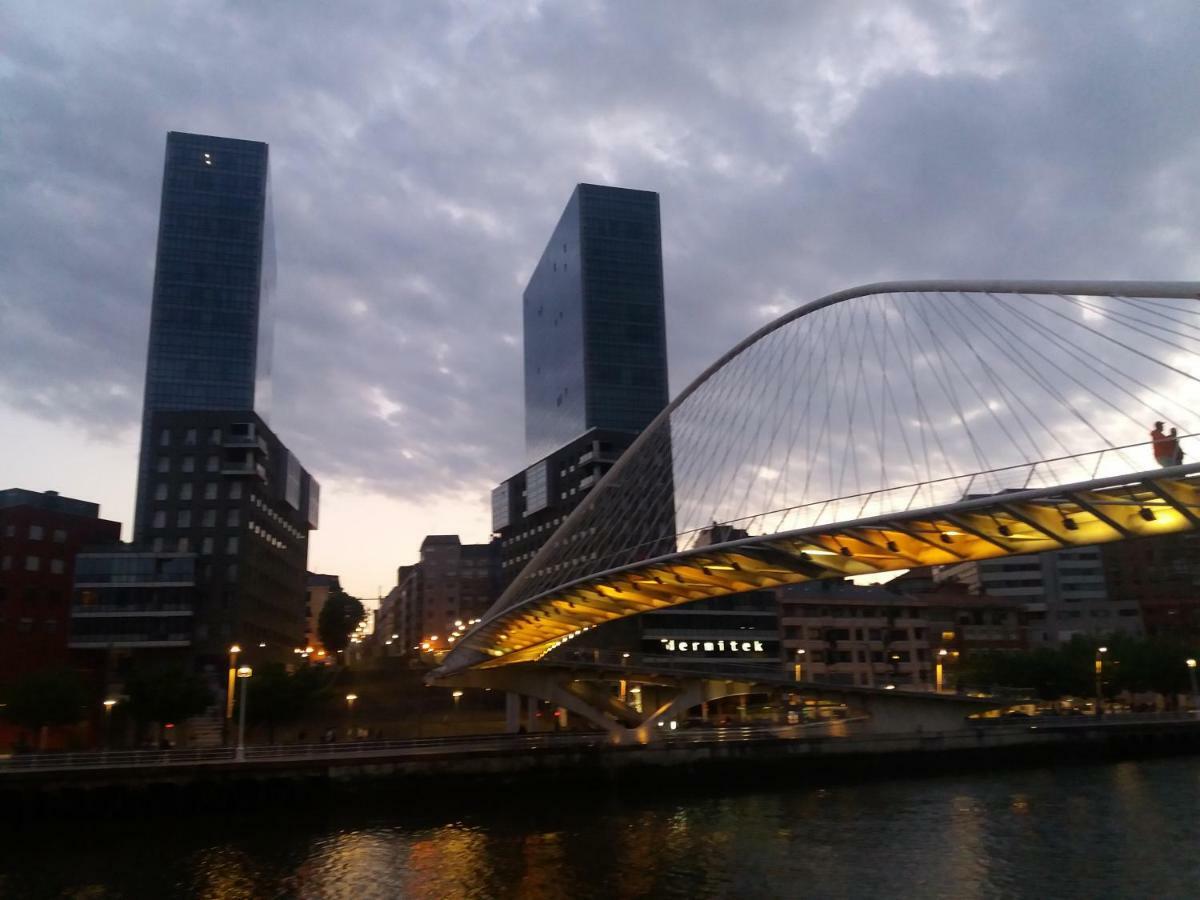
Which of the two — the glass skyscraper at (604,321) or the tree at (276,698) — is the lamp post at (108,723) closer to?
the tree at (276,698)

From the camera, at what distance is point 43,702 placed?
188ft

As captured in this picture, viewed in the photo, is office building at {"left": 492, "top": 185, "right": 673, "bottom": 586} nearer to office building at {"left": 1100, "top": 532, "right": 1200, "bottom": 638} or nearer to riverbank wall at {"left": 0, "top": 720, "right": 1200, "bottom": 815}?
office building at {"left": 1100, "top": 532, "right": 1200, "bottom": 638}

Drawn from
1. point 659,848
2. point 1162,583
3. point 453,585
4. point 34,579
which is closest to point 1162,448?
point 659,848

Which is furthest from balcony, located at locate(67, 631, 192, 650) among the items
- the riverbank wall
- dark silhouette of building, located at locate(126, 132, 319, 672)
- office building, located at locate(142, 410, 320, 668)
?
the riverbank wall

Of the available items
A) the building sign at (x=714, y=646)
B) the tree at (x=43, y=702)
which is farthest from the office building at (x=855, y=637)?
the tree at (x=43, y=702)

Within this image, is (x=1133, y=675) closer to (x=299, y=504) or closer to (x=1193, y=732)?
(x=1193, y=732)

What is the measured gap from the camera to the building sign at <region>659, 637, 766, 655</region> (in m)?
101

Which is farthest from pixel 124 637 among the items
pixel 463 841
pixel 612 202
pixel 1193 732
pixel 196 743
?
pixel 612 202

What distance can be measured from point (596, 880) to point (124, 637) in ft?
208

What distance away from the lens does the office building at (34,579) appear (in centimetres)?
7419

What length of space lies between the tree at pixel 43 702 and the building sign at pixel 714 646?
57123 millimetres

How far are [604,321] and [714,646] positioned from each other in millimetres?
53757

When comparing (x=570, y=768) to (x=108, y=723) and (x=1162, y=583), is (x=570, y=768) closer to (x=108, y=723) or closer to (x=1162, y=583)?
(x=108, y=723)

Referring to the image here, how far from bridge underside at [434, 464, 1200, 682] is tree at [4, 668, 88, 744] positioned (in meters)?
27.1
